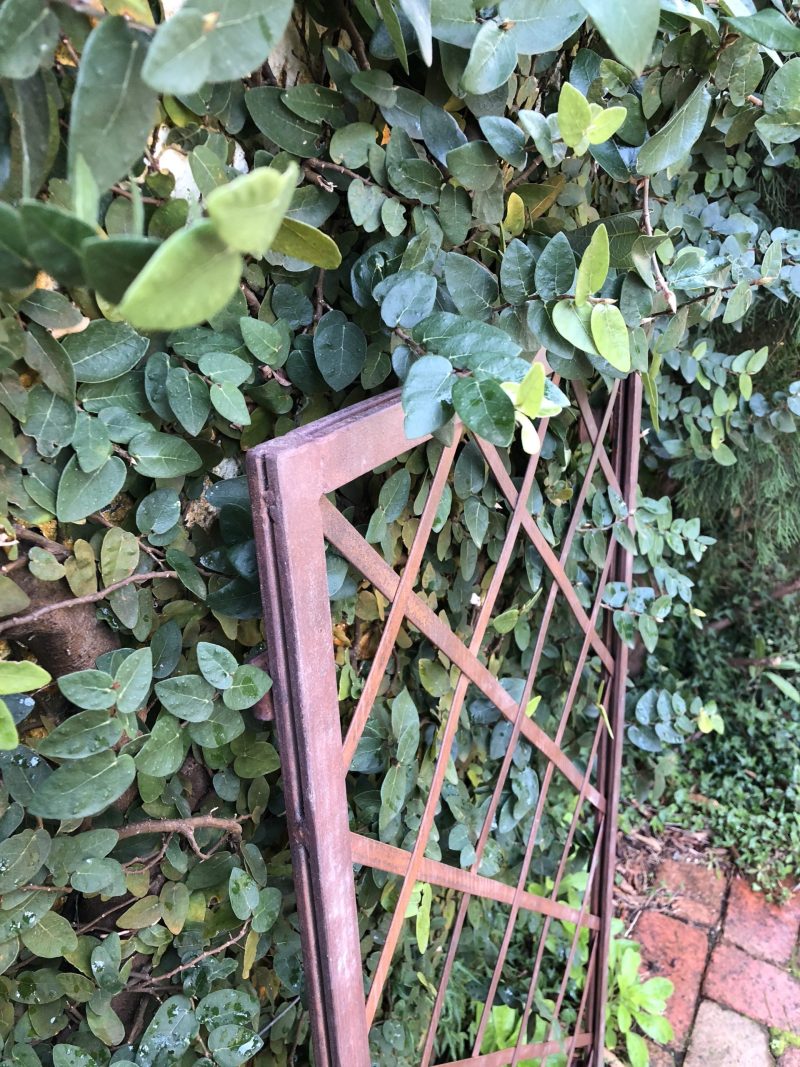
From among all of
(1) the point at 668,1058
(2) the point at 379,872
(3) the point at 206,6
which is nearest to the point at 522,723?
(2) the point at 379,872

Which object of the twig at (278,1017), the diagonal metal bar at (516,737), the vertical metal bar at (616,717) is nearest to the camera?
the twig at (278,1017)

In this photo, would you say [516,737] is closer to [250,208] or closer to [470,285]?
[470,285]

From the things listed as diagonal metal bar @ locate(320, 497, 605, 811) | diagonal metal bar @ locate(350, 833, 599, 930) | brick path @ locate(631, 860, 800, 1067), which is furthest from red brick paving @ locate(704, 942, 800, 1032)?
diagonal metal bar @ locate(320, 497, 605, 811)

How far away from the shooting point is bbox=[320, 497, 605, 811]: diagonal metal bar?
2.00ft

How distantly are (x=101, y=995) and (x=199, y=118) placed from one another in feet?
2.61

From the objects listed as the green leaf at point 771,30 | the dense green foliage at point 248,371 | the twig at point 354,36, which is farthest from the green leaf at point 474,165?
the green leaf at point 771,30

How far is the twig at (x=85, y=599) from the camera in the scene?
0.55m

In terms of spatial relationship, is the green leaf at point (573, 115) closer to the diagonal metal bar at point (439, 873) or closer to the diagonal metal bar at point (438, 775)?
the diagonal metal bar at point (438, 775)

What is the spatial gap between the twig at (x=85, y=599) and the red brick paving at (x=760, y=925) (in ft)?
6.33

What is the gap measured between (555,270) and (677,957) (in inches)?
74.0

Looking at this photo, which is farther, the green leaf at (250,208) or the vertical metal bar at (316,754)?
the vertical metal bar at (316,754)

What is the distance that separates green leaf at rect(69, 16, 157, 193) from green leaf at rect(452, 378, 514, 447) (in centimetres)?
28

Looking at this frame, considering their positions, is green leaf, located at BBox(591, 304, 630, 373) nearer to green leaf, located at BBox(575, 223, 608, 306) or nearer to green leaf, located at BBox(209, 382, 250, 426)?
green leaf, located at BBox(575, 223, 608, 306)

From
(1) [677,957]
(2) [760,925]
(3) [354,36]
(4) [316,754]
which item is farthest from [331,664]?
(2) [760,925]
